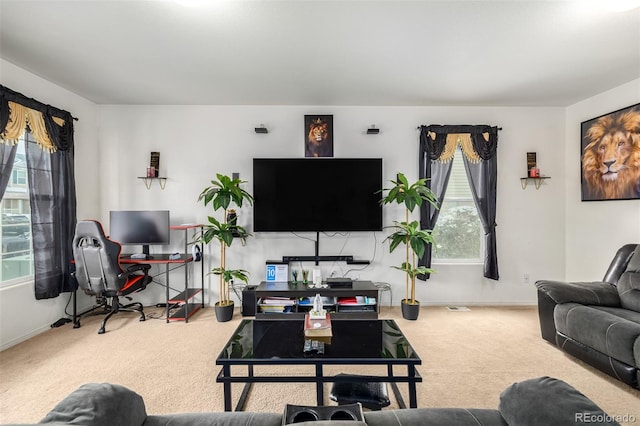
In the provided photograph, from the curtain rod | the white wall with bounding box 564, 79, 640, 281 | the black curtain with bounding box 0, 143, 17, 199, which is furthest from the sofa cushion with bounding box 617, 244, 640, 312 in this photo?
the curtain rod

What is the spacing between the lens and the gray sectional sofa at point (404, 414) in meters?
0.87

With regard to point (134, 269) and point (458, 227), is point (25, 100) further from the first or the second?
point (458, 227)

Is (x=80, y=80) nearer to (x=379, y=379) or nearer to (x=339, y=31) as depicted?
(x=339, y=31)

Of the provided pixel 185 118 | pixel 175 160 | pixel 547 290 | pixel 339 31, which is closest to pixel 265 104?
pixel 185 118

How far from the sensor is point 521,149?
A: 3732mm

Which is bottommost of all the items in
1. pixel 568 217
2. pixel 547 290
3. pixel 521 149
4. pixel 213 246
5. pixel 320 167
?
pixel 547 290

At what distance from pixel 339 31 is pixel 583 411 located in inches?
95.0

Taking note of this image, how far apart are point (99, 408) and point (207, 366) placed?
1.49m

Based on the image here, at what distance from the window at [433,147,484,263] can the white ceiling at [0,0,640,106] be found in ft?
3.65

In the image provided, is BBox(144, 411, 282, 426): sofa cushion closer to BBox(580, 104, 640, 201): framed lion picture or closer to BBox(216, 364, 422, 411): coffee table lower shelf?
BBox(216, 364, 422, 411): coffee table lower shelf

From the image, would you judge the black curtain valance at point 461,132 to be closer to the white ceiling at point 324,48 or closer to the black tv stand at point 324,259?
the white ceiling at point 324,48

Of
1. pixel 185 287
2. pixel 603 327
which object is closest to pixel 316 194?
pixel 185 287

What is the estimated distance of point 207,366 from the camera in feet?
7.39

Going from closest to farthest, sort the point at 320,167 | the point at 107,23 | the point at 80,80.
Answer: the point at 107,23, the point at 80,80, the point at 320,167
